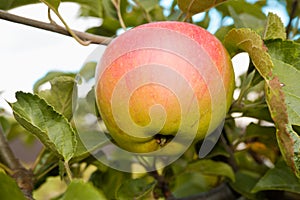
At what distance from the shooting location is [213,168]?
99 centimetres

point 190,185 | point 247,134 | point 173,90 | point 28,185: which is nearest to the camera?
point 173,90

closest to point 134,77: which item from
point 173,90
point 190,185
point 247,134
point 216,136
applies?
point 173,90

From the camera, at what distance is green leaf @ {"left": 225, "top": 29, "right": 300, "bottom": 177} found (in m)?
0.57

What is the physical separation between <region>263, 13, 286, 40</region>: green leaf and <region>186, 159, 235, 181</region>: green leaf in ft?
1.11

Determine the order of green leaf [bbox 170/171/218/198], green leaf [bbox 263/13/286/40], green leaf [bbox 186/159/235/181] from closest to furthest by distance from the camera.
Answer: green leaf [bbox 263/13/286/40], green leaf [bbox 186/159/235/181], green leaf [bbox 170/171/218/198]

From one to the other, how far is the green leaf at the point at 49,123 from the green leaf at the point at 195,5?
280 millimetres

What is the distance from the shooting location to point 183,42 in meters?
0.64

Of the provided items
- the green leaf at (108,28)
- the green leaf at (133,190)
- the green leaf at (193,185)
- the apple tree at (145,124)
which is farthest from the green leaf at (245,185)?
the green leaf at (108,28)

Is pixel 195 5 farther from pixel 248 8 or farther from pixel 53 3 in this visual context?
pixel 248 8

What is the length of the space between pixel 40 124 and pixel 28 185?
19 centimetres

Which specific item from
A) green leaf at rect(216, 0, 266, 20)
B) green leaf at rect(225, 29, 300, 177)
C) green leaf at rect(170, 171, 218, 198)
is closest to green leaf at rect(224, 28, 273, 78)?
green leaf at rect(225, 29, 300, 177)

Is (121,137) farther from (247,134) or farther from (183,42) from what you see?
(247,134)

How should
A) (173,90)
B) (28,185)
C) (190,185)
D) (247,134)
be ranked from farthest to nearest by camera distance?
1. (190,185)
2. (247,134)
3. (28,185)
4. (173,90)

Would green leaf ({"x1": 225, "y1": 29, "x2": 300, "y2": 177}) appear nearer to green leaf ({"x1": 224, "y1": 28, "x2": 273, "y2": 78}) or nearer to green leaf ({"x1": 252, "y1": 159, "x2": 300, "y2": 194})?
green leaf ({"x1": 224, "y1": 28, "x2": 273, "y2": 78})
